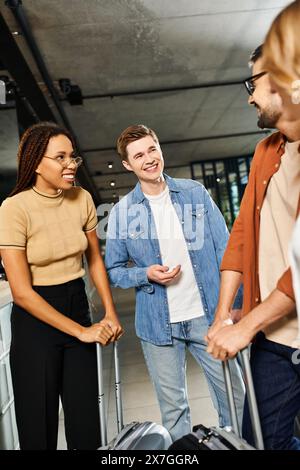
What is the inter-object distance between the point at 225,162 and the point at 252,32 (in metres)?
10.9

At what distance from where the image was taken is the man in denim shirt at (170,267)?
204 cm

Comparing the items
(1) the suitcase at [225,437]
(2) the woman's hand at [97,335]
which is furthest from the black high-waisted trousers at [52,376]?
(1) the suitcase at [225,437]

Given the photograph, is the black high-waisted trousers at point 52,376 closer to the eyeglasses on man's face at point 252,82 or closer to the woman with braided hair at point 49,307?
the woman with braided hair at point 49,307

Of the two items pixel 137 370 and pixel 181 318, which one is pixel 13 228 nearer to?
pixel 181 318

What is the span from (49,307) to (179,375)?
2.36 ft


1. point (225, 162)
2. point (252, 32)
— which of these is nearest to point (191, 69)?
point (252, 32)

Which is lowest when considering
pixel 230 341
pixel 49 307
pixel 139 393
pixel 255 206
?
pixel 139 393

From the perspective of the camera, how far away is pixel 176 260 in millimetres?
2105

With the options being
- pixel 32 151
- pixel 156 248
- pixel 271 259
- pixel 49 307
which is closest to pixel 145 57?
pixel 156 248

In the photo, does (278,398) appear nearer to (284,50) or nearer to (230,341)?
(230,341)

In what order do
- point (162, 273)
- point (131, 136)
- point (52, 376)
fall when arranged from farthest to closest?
1. point (131, 136)
2. point (162, 273)
3. point (52, 376)

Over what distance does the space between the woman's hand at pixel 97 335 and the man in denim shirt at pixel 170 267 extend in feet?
1.26

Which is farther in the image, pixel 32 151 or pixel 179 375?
pixel 179 375

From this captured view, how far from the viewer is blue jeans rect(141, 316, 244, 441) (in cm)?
204
